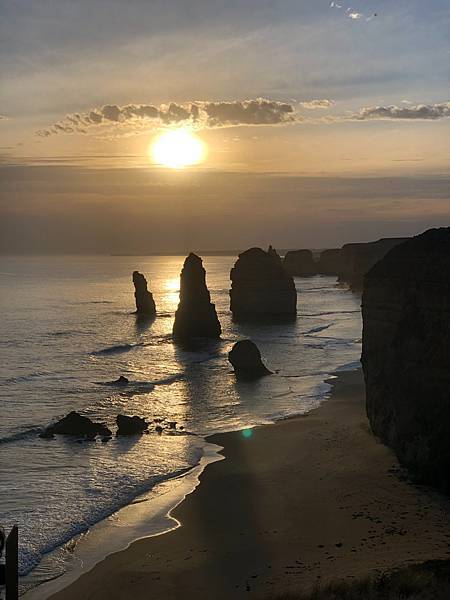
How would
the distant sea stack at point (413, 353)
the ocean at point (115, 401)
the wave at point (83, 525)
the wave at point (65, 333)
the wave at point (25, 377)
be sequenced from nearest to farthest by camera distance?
the wave at point (83, 525) < the ocean at point (115, 401) < the distant sea stack at point (413, 353) < the wave at point (25, 377) < the wave at point (65, 333)

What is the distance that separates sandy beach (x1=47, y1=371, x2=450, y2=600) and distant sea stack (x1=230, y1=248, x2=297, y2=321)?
72.7 metres

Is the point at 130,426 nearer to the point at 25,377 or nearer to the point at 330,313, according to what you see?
the point at 25,377

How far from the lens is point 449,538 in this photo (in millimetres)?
19594

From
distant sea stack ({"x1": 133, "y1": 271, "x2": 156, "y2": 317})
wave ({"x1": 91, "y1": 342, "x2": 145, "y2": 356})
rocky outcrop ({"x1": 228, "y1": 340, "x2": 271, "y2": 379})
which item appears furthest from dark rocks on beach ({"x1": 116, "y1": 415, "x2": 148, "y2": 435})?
distant sea stack ({"x1": 133, "y1": 271, "x2": 156, "y2": 317})

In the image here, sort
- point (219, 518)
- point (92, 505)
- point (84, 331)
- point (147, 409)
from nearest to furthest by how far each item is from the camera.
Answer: point (219, 518) < point (92, 505) < point (147, 409) < point (84, 331)

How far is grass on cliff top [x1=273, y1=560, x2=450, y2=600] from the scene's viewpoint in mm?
14312

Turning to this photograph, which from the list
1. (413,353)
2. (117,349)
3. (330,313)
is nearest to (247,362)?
(117,349)

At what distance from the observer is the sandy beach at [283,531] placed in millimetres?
18312

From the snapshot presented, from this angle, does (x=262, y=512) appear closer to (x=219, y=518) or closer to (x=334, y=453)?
(x=219, y=518)

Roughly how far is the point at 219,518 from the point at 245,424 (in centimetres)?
1445

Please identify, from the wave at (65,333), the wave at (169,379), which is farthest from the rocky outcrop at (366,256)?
the wave at (169,379)

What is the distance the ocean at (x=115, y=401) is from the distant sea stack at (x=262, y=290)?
3911 millimetres

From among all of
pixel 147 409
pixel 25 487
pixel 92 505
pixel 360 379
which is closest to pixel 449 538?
pixel 92 505

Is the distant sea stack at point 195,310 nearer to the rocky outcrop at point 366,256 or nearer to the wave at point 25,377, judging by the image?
the wave at point 25,377
